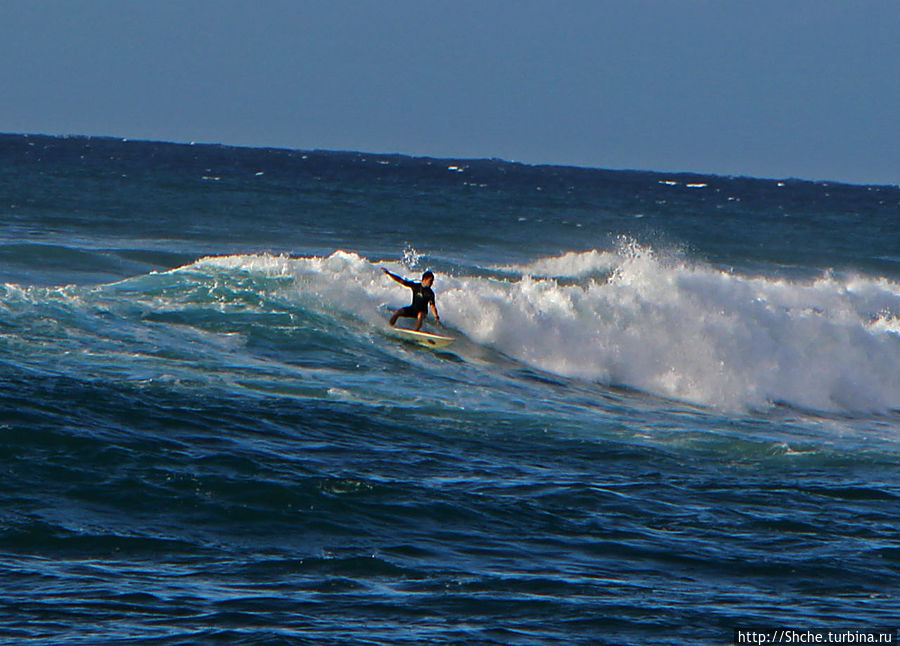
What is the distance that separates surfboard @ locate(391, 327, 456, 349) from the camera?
17531mm

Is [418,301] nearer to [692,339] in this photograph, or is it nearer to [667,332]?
[667,332]

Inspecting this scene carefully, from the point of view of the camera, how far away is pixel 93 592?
7.39 metres

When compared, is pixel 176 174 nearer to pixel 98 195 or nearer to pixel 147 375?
pixel 98 195

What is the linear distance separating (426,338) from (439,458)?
6.25m

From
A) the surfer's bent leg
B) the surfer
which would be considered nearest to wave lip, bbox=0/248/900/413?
the surfer's bent leg

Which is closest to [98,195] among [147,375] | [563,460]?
[147,375]

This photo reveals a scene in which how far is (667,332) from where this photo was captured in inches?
773

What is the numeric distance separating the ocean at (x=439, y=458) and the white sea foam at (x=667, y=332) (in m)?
0.07

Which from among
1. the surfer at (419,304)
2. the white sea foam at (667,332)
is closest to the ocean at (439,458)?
the white sea foam at (667,332)

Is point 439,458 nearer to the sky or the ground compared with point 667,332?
nearer to the ground

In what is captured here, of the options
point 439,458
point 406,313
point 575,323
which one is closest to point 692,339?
point 575,323

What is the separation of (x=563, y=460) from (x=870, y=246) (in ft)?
140

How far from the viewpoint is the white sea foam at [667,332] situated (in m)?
18.1

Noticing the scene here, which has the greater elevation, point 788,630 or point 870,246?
point 870,246
